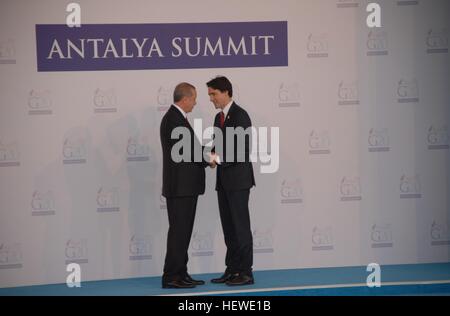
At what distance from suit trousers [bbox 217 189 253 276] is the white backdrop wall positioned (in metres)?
0.67

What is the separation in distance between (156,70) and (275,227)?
1.89m

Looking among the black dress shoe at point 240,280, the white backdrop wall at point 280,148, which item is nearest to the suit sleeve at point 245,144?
the white backdrop wall at point 280,148

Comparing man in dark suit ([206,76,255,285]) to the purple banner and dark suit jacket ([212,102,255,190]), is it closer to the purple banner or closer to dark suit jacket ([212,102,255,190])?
dark suit jacket ([212,102,255,190])

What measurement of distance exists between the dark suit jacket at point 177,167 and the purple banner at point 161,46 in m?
0.95

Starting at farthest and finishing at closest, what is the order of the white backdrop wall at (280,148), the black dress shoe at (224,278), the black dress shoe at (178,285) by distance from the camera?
the white backdrop wall at (280,148) → the black dress shoe at (224,278) → the black dress shoe at (178,285)

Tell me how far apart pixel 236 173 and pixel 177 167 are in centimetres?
51

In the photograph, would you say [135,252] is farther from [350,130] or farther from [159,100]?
[350,130]

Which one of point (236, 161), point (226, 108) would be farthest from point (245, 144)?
point (226, 108)

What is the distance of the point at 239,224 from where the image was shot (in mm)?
7258

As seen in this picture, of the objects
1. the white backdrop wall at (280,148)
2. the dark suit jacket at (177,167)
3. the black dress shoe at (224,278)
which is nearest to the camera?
the dark suit jacket at (177,167)

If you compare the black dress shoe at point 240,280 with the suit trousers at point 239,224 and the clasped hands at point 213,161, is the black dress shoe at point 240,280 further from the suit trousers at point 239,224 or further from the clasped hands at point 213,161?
the clasped hands at point 213,161

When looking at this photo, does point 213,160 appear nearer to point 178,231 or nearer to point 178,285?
point 178,231

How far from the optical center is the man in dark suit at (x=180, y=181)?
23.5 ft
